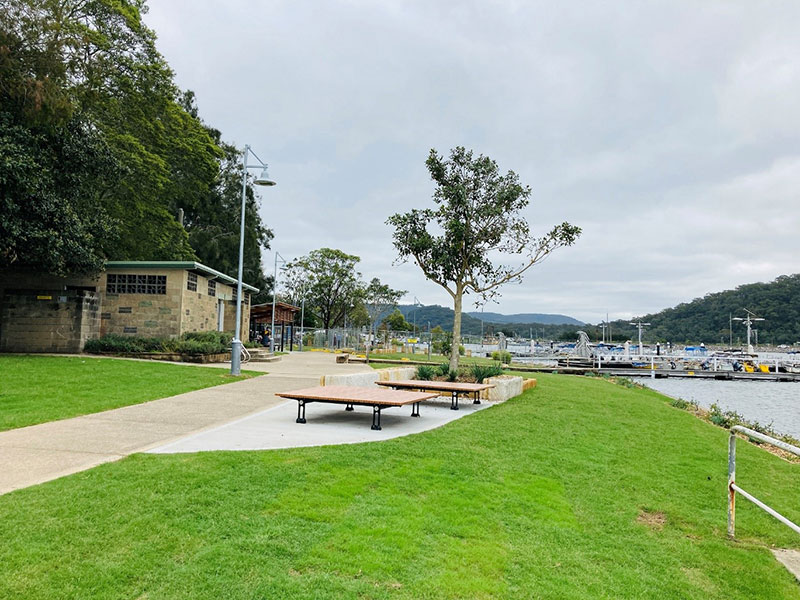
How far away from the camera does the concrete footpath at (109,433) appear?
19.3 ft

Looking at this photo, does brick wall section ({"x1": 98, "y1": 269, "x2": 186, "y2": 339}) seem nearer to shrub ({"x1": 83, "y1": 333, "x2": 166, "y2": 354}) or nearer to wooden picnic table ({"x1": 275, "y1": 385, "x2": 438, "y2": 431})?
shrub ({"x1": 83, "y1": 333, "x2": 166, "y2": 354})

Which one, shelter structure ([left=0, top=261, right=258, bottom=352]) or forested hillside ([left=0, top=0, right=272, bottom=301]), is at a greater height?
forested hillside ([left=0, top=0, right=272, bottom=301])

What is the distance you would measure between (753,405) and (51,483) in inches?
1038

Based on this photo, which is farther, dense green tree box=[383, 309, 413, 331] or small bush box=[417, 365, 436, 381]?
dense green tree box=[383, 309, 413, 331]

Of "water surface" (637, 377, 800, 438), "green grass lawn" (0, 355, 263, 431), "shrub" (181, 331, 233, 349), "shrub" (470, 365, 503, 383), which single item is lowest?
"water surface" (637, 377, 800, 438)

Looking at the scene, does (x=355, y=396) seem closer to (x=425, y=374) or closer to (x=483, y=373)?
(x=425, y=374)

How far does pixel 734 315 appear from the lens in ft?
324

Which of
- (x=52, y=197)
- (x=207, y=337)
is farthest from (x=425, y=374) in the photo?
(x=52, y=197)

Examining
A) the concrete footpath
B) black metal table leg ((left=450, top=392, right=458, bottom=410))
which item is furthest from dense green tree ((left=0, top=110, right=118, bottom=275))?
black metal table leg ((left=450, top=392, right=458, bottom=410))

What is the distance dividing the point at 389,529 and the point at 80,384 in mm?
11049

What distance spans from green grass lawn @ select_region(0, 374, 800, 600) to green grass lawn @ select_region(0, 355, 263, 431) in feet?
15.1

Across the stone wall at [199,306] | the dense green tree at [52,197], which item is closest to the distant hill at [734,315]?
the stone wall at [199,306]

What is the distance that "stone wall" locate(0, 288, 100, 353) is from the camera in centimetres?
2161

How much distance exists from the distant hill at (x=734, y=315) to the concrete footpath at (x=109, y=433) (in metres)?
102
